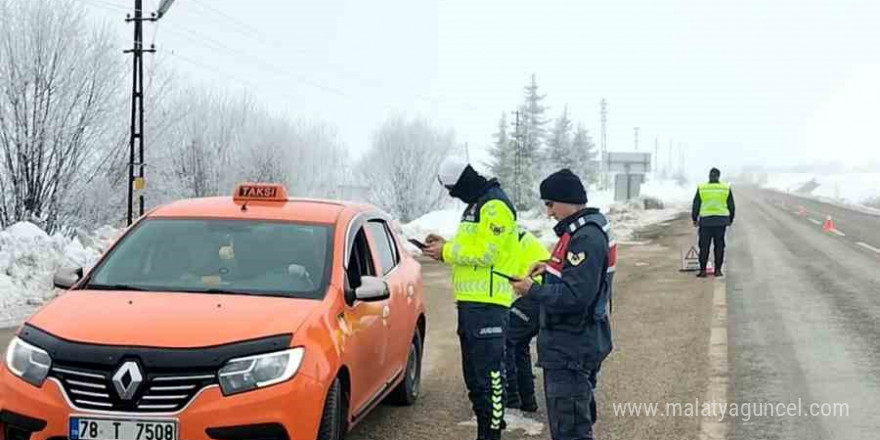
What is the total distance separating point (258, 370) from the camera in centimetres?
450

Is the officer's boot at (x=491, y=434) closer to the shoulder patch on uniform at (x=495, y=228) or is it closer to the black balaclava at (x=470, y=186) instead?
the shoulder patch on uniform at (x=495, y=228)

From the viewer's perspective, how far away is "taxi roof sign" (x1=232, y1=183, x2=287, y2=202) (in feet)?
20.7

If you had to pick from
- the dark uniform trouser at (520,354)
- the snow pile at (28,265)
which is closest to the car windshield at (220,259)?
the dark uniform trouser at (520,354)

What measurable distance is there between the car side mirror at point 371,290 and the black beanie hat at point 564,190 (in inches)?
48.2

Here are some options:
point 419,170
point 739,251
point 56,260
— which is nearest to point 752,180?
point 419,170

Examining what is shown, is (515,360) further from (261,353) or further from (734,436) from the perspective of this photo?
(261,353)

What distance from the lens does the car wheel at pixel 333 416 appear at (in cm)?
478

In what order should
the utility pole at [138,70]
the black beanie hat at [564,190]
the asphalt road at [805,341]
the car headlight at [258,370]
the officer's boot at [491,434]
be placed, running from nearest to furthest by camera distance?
the car headlight at [258,370] → the black beanie hat at [564,190] → the officer's boot at [491,434] → the asphalt road at [805,341] → the utility pole at [138,70]

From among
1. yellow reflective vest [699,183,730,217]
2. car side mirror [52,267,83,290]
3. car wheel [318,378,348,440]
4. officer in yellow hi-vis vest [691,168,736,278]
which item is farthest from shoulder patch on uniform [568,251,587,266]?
yellow reflective vest [699,183,730,217]

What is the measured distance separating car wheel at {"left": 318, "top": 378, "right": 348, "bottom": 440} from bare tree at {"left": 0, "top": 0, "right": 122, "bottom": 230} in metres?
20.6

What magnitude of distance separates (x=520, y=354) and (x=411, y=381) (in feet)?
2.84

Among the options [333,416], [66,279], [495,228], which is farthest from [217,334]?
[495,228]

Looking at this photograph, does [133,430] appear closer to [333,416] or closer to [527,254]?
[333,416]

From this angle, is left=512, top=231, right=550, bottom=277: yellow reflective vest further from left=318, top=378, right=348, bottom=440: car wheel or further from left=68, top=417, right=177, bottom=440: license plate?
left=68, top=417, right=177, bottom=440: license plate
